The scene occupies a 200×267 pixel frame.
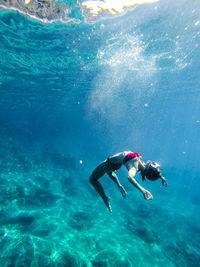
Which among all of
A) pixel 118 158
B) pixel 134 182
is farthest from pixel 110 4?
pixel 134 182

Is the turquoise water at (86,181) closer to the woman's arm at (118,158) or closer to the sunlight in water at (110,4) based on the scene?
the sunlight in water at (110,4)

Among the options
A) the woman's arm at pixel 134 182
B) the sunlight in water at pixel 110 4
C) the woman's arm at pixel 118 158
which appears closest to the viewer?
the woman's arm at pixel 134 182

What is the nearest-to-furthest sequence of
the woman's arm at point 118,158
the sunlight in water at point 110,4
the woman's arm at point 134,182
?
1. the woman's arm at point 134,182
2. the woman's arm at point 118,158
3. the sunlight in water at point 110,4

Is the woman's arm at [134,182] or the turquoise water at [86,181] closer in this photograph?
the woman's arm at [134,182]

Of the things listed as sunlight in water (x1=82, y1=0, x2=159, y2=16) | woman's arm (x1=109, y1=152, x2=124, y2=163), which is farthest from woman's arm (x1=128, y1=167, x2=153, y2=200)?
sunlight in water (x1=82, y1=0, x2=159, y2=16)

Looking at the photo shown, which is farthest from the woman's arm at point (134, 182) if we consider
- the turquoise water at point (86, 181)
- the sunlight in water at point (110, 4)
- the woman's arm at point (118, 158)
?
the sunlight in water at point (110, 4)

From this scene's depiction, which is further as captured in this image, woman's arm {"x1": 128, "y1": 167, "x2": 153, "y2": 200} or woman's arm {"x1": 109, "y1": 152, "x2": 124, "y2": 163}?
woman's arm {"x1": 109, "y1": 152, "x2": 124, "y2": 163}

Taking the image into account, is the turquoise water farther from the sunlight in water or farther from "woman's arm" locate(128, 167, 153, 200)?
"woman's arm" locate(128, 167, 153, 200)

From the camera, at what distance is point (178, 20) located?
12.0m

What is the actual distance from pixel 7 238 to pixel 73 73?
20600 millimetres

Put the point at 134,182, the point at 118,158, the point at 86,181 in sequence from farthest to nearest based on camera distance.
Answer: the point at 86,181
the point at 118,158
the point at 134,182

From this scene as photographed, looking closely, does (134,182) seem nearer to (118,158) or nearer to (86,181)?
(118,158)

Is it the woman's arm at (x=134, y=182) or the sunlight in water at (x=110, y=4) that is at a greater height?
the sunlight in water at (x=110, y=4)

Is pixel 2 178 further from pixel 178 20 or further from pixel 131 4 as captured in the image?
pixel 178 20
